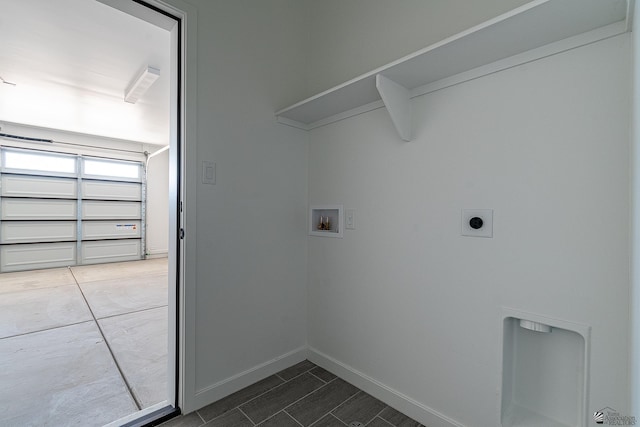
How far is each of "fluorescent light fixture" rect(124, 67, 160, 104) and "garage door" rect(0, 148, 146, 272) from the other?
3.23m

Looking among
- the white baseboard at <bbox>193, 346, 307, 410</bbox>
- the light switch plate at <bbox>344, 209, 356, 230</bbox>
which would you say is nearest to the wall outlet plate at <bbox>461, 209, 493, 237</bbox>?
the light switch plate at <bbox>344, 209, 356, 230</bbox>

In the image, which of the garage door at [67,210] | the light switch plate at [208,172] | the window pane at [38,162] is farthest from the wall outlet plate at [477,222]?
the window pane at [38,162]

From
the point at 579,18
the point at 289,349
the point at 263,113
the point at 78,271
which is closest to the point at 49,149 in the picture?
the point at 78,271

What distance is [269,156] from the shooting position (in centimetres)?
195

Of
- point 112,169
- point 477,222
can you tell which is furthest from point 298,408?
point 112,169

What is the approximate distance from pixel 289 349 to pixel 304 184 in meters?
1.26

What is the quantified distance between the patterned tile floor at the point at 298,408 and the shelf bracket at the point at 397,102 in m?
1.57

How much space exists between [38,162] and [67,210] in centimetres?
104

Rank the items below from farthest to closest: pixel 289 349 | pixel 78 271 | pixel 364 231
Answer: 1. pixel 78 271
2. pixel 289 349
3. pixel 364 231

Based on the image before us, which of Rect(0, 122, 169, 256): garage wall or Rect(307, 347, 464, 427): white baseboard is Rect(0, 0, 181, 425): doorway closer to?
Rect(0, 122, 169, 256): garage wall

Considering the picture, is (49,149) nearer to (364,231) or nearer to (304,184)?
(304,184)

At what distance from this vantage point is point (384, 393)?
5.47 ft

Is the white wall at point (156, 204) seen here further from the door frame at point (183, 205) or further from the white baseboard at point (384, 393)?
the white baseboard at point (384, 393)

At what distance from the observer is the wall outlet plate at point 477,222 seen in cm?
127
